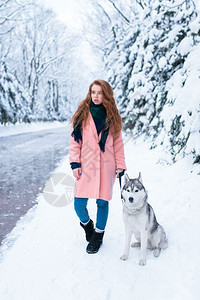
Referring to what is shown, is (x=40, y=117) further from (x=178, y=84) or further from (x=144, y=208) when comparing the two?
(x=144, y=208)

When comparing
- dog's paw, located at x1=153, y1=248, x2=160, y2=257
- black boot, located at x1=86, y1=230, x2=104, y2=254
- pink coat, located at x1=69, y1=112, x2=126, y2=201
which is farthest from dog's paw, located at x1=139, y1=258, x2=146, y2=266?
pink coat, located at x1=69, y1=112, x2=126, y2=201

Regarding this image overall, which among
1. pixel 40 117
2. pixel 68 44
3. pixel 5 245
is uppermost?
pixel 68 44

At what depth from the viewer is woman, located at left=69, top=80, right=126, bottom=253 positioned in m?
2.66

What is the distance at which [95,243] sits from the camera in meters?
2.78

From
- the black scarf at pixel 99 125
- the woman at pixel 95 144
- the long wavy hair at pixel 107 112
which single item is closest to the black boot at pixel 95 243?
the woman at pixel 95 144

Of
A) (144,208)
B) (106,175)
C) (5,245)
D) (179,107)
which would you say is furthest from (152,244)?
A: (179,107)

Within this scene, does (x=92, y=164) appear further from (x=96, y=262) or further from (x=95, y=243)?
(x=96, y=262)

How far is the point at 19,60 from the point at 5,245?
32608 millimetres

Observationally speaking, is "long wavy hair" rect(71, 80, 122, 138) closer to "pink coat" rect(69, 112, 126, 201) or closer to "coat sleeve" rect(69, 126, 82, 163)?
"pink coat" rect(69, 112, 126, 201)

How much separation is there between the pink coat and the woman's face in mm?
194

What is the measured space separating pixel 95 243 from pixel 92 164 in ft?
3.18

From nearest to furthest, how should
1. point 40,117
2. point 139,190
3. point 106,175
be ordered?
point 139,190 < point 106,175 < point 40,117

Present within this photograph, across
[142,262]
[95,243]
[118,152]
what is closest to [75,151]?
[118,152]

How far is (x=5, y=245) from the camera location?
2912 millimetres
